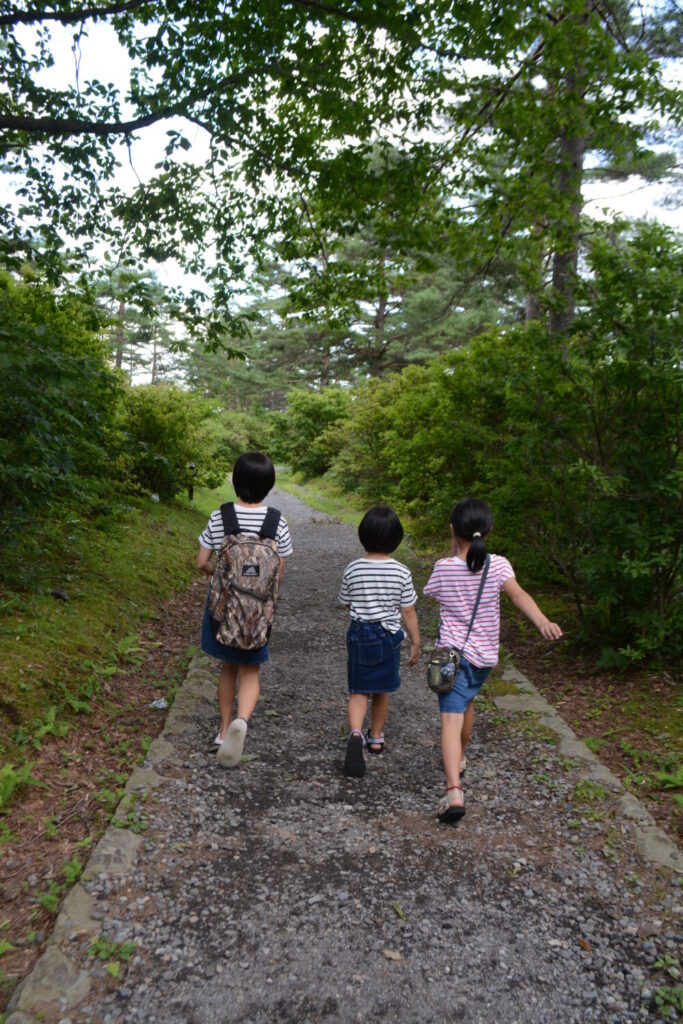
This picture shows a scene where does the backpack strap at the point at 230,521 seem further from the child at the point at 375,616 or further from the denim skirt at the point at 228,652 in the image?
the child at the point at 375,616

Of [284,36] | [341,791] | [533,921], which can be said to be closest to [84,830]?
[341,791]

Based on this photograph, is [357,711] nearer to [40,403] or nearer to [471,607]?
[471,607]

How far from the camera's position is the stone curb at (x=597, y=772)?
3213mm

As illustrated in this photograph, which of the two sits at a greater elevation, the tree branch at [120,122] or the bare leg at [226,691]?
the tree branch at [120,122]

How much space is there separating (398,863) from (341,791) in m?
0.74

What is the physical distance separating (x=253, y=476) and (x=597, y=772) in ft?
8.87

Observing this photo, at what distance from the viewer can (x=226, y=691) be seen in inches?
166

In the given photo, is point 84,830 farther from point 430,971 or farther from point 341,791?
point 430,971

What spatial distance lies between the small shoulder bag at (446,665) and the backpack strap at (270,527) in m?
1.14

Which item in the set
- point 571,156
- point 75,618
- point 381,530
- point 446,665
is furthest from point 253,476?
point 571,156

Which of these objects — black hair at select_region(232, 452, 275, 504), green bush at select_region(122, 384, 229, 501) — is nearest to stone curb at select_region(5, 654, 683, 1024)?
black hair at select_region(232, 452, 275, 504)

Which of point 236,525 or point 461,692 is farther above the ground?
point 236,525

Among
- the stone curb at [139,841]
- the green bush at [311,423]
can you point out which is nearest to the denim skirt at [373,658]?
the stone curb at [139,841]

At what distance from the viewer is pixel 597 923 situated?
9.11 feet
